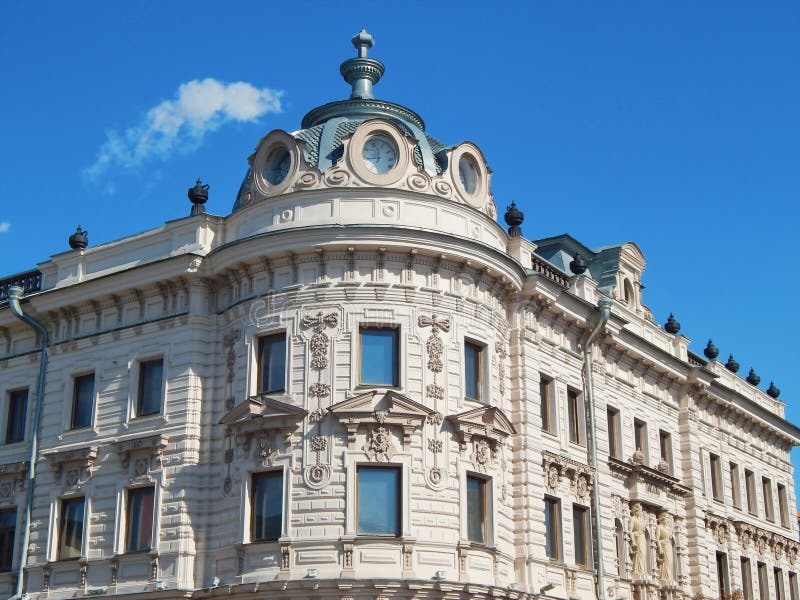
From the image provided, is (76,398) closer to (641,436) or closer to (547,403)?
(547,403)

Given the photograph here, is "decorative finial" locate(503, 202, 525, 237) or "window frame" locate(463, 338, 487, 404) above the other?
"decorative finial" locate(503, 202, 525, 237)

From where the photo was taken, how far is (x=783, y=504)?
52.7 meters

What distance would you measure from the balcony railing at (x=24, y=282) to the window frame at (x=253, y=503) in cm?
1137

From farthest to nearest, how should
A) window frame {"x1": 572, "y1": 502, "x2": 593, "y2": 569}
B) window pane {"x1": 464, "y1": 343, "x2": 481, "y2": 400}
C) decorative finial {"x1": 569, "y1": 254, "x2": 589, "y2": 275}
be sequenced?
decorative finial {"x1": 569, "y1": 254, "x2": 589, "y2": 275}, window frame {"x1": 572, "y1": 502, "x2": 593, "y2": 569}, window pane {"x1": 464, "y1": 343, "x2": 481, "y2": 400}

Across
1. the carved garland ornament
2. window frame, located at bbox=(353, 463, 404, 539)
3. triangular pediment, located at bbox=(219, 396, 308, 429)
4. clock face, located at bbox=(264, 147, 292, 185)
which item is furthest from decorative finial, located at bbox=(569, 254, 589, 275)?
triangular pediment, located at bbox=(219, 396, 308, 429)

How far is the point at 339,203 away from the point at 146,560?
422 inches

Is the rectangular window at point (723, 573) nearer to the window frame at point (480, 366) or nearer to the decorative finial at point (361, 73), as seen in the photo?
the window frame at point (480, 366)

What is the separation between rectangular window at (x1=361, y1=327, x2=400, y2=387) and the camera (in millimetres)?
32312

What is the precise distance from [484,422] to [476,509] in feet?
7.39

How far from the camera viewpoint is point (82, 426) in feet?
120

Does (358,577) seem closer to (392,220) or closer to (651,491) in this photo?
(392,220)

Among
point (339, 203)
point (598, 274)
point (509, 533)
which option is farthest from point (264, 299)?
point (598, 274)

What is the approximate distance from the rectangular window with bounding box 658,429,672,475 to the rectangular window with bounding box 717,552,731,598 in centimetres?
→ 446

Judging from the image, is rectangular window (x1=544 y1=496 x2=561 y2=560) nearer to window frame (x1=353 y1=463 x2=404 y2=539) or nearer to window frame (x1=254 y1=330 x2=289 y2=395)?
window frame (x1=353 y1=463 x2=404 y2=539)
